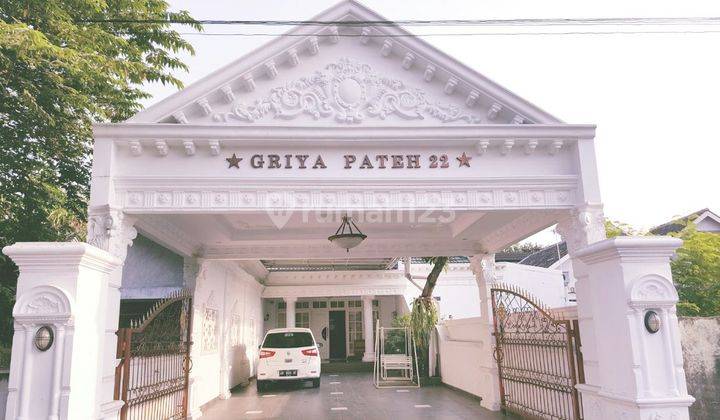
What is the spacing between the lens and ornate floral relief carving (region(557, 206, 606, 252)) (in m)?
5.78

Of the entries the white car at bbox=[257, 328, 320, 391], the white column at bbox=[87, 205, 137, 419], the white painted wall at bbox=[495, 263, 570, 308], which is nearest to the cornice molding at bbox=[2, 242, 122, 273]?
the white column at bbox=[87, 205, 137, 419]

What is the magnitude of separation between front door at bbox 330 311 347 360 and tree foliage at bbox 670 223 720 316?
1285 centimetres

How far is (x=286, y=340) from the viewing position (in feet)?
38.8

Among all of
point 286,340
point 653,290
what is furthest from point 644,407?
point 286,340

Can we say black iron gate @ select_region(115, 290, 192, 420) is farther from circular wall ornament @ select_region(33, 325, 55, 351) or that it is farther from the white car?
the white car

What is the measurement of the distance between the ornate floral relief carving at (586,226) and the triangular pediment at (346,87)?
3.88 feet

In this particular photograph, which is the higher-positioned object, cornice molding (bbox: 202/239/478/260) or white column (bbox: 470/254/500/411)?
cornice molding (bbox: 202/239/478/260)

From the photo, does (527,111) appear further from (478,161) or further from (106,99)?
(106,99)

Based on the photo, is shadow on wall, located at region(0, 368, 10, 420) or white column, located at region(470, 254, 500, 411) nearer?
shadow on wall, located at region(0, 368, 10, 420)

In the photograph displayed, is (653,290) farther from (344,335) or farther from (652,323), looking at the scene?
(344,335)

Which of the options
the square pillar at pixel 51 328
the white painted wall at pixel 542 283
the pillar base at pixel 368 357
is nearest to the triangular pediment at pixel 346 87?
the square pillar at pixel 51 328

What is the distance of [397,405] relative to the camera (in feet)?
31.1

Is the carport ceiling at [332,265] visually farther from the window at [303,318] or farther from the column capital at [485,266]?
the column capital at [485,266]

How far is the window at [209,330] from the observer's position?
9148 millimetres
